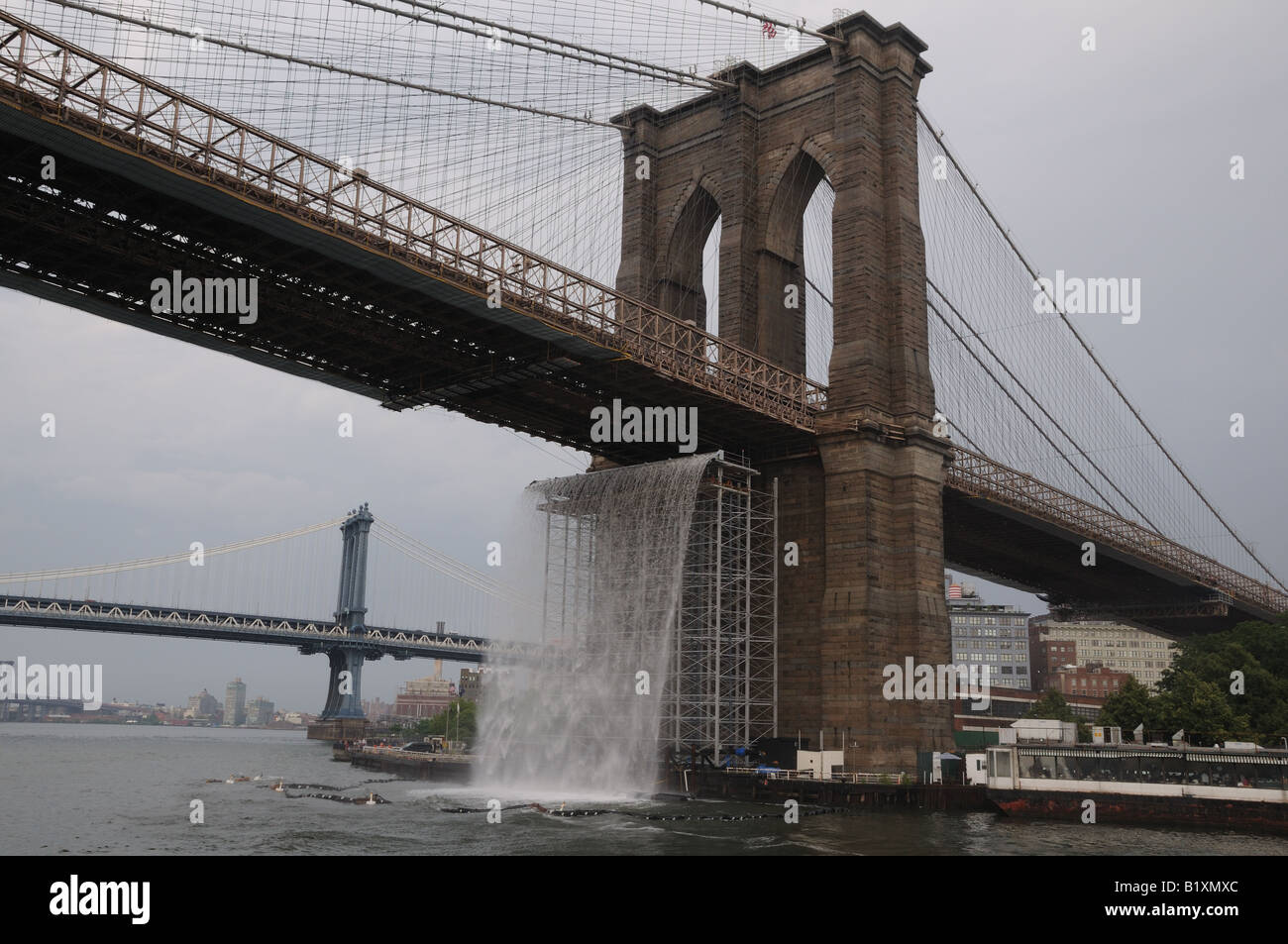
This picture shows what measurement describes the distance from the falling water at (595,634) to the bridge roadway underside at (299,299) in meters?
4.26

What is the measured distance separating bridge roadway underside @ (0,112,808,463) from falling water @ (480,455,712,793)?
4.26 metres

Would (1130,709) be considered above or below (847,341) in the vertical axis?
below

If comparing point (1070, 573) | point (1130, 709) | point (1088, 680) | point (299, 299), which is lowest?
point (1088, 680)

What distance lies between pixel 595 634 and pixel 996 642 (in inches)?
5990

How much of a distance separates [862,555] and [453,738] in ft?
250

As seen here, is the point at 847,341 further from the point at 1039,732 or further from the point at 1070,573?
the point at 1070,573

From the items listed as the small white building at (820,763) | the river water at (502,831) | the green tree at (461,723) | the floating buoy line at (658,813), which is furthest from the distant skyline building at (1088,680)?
the floating buoy line at (658,813)

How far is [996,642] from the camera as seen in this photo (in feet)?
627

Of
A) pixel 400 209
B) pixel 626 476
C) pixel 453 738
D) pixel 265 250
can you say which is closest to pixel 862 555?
pixel 626 476

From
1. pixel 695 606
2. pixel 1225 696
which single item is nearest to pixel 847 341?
pixel 695 606
